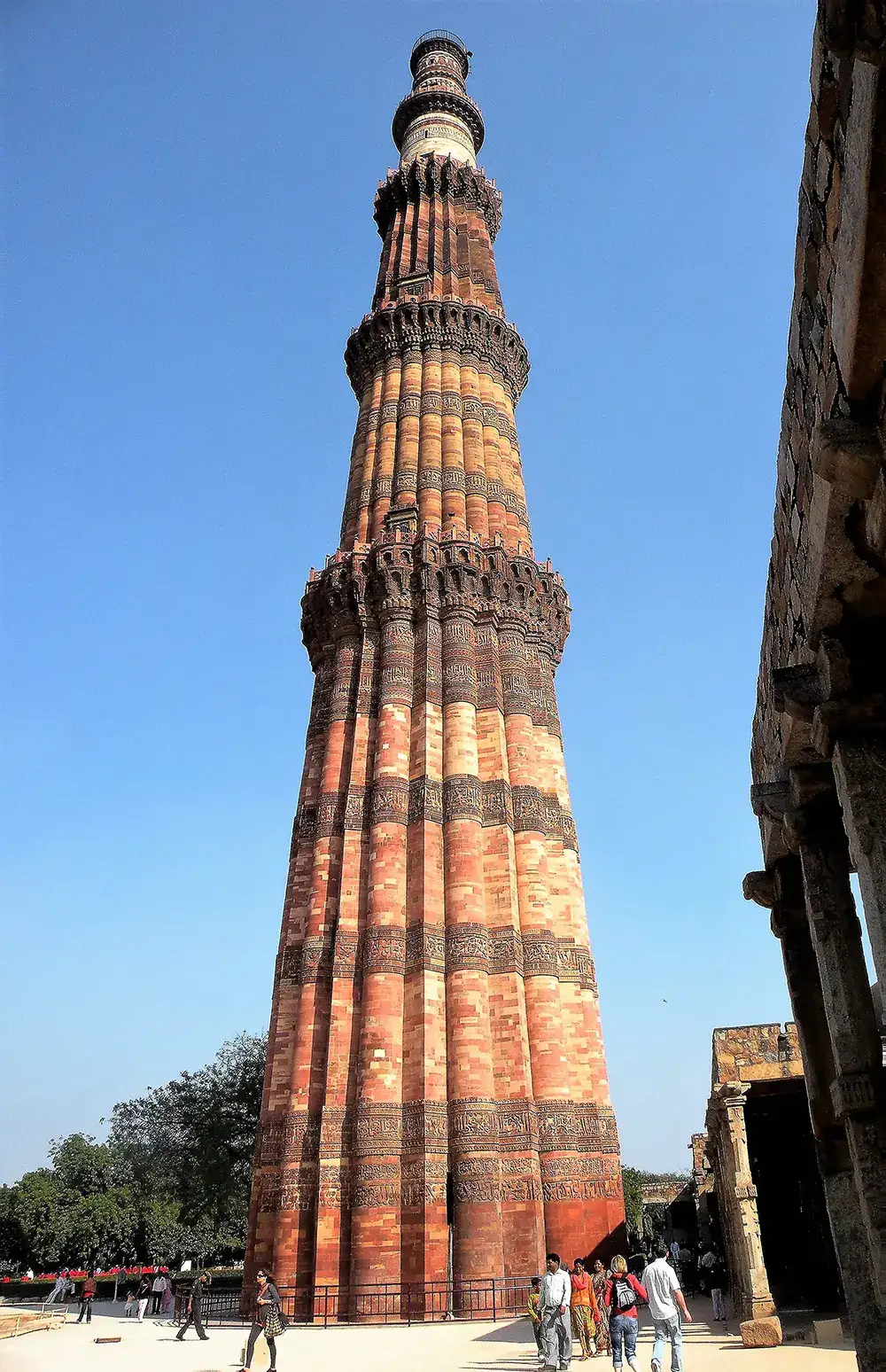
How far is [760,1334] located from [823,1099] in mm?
5953

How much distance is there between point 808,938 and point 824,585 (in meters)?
4.04

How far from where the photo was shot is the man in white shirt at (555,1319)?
980 cm

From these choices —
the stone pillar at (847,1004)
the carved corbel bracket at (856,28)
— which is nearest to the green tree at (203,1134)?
the stone pillar at (847,1004)

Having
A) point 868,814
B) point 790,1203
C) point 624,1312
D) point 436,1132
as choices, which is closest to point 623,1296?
point 624,1312

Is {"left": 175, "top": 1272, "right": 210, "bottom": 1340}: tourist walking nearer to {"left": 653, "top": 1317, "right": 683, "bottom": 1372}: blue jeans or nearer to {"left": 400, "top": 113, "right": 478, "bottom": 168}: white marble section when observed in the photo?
{"left": 653, "top": 1317, "right": 683, "bottom": 1372}: blue jeans

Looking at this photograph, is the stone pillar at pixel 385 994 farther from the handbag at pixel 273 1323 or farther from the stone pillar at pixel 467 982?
the handbag at pixel 273 1323

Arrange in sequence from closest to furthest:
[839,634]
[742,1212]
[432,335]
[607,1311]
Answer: [839,634]
[607,1311]
[742,1212]
[432,335]

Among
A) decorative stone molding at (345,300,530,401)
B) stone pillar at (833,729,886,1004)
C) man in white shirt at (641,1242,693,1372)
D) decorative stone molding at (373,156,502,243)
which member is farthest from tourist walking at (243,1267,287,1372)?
decorative stone molding at (373,156,502,243)

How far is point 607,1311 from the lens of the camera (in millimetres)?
10336

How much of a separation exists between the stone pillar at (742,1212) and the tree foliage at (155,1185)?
23.9 meters

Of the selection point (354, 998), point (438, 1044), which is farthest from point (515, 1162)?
point (354, 998)

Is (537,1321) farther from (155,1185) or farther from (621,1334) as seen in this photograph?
(155,1185)

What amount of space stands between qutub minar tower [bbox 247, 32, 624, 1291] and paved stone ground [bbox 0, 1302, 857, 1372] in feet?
5.37

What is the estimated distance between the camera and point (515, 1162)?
1628 cm
